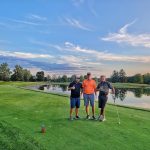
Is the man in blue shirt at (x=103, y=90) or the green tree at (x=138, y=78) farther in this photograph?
the green tree at (x=138, y=78)

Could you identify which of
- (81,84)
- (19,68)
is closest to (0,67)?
(19,68)

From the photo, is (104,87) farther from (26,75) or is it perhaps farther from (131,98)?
(26,75)

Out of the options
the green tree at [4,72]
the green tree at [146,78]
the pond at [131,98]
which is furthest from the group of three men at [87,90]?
the green tree at [146,78]

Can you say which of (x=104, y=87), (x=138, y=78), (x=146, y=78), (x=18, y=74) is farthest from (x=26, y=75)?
(x=104, y=87)

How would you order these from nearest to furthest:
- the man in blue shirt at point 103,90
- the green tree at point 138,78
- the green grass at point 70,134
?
the green grass at point 70,134, the man in blue shirt at point 103,90, the green tree at point 138,78

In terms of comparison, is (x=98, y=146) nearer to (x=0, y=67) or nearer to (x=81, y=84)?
(x=81, y=84)

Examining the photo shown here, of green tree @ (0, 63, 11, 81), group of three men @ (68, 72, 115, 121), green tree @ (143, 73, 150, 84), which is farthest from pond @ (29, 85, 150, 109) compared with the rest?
green tree @ (143, 73, 150, 84)

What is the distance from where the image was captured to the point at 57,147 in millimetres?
11844

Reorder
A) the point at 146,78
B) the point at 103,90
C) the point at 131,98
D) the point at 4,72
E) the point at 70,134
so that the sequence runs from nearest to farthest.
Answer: the point at 70,134, the point at 103,90, the point at 131,98, the point at 4,72, the point at 146,78

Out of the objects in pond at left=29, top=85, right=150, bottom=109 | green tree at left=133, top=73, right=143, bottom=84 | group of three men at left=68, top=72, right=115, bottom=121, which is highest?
green tree at left=133, top=73, right=143, bottom=84

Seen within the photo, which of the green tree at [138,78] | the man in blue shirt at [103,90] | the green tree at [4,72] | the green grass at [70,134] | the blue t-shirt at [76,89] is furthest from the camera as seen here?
the green tree at [138,78]

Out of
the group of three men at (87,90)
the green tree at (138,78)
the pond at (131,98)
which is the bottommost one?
the pond at (131,98)

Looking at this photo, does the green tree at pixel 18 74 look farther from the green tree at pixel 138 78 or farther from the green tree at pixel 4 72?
the green tree at pixel 138 78

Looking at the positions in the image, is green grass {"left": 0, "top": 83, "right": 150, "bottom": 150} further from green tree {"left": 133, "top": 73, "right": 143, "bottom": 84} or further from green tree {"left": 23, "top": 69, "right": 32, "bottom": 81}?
green tree {"left": 133, "top": 73, "right": 143, "bottom": 84}
